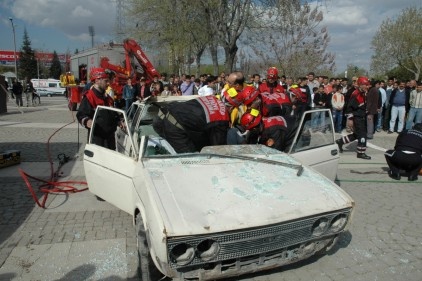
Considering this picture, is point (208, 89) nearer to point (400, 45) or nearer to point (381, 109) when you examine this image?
point (381, 109)

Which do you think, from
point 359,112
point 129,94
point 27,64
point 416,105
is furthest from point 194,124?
point 27,64

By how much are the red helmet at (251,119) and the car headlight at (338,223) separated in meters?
1.65

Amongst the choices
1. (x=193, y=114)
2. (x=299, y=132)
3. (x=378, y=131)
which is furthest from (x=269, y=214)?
(x=378, y=131)

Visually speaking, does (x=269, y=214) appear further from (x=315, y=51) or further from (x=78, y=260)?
(x=315, y=51)

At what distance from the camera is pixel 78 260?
3316 millimetres

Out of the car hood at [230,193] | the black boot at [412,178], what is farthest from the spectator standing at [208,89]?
the car hood at [230,193]

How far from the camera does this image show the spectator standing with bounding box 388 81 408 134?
11.8 meters

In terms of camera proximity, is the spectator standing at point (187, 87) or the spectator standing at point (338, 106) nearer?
the spectator standing at point (338, 106)

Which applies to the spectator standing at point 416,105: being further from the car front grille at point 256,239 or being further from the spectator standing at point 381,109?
the car front grille at point 256,239

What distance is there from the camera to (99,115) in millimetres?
4750

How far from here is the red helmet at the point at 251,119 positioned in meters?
4.16

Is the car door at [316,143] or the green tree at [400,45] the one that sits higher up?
the green tree at [400,45]

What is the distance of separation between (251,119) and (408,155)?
11.9ft

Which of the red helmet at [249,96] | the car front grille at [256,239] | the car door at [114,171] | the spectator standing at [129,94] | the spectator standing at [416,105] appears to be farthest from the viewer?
the spectator standing at [129,94]
